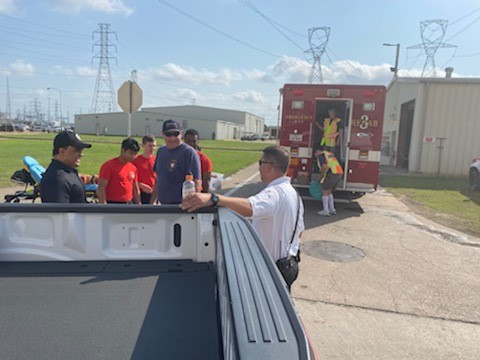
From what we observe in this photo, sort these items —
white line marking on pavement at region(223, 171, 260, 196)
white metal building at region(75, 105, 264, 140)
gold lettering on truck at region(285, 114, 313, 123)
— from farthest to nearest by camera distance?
white metal building at region(75, 105, 264, 140), white line marking on pavement at region(223, 171, 260, 196), gold lettering on truck at region(285, 114, 313, 123)

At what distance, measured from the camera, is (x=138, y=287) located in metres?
2.40

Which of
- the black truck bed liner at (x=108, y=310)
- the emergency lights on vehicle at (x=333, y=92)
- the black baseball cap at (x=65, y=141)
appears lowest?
the black truck bed liner at (x=108, y=310)

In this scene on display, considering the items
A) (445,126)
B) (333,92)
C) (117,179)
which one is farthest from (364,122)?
(445,126)

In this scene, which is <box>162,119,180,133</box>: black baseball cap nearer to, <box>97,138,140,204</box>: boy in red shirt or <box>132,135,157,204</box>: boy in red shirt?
<box>97,138,140,204</box>: boy in red shirt

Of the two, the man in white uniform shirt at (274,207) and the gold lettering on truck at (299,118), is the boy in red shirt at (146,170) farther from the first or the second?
the gold lettering on truck at (299,118)

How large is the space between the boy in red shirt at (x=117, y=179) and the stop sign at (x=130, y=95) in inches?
151

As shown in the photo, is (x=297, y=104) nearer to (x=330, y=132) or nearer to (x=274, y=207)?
(x=330, y=132)

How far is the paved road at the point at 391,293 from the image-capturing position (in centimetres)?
351

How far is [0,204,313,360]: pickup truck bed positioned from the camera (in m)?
1.31

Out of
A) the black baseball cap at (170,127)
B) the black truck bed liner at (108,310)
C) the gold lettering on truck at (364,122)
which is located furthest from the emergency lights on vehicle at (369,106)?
the black truck bed liner at (108,310)

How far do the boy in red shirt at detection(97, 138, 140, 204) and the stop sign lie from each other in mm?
3844

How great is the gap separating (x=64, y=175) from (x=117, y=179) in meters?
1.45

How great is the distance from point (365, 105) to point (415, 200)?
159 inches

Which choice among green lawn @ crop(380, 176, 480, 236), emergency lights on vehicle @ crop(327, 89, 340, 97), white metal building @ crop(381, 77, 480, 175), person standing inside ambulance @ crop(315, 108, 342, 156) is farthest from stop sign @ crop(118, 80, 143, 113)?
white metal building @ crop(381, 77, 480, 175)
